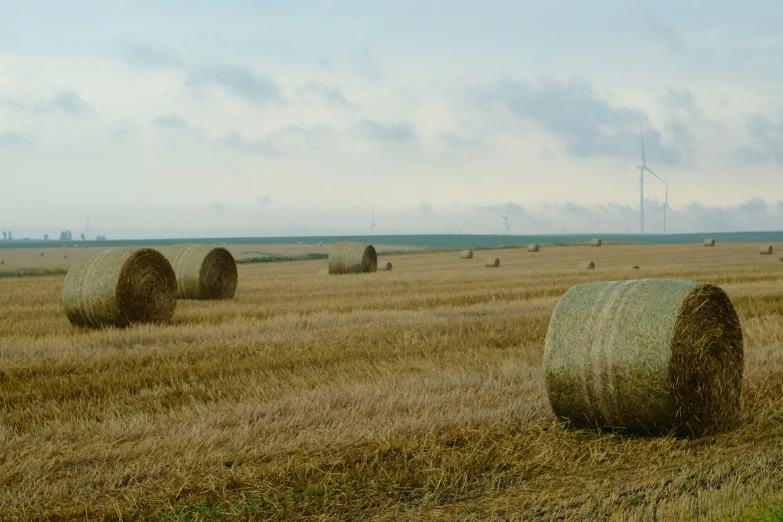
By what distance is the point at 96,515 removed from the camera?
186 inches

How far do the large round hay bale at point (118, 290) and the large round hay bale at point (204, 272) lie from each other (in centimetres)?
383

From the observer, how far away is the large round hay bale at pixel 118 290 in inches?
497

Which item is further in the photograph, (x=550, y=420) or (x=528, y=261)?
(x=528, y=261)

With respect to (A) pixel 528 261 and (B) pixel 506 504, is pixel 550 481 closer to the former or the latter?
(B) pixel 506 504

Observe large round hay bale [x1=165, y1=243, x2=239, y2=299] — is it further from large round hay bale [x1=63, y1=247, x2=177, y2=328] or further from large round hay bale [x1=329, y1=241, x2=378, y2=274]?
large round hay bale [x1=329, y1=241, x2=378, y2=274]

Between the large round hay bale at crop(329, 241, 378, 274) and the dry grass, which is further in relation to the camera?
the large round hay bale at crop(329, 241, 378, 274)

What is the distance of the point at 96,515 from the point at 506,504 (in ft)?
7.67

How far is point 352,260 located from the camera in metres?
26.5

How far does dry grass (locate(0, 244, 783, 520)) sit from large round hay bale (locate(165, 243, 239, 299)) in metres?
5.85

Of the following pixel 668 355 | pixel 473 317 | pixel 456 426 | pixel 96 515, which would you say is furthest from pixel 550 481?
pixel 473 317

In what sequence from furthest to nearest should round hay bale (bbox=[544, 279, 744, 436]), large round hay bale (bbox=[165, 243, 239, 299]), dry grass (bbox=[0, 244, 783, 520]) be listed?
large round hay bale (bbox=[165, 243, 239, 299])
round hay bale (bbox=[544, 279, 744, 436])
dry grass (bbox=[0, 244, 783, 520])

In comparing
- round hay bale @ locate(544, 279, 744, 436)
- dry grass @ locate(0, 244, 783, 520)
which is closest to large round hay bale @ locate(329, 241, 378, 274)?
dry grass @ locate(0, 244, 783, 520)

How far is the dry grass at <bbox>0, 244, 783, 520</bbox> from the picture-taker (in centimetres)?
493

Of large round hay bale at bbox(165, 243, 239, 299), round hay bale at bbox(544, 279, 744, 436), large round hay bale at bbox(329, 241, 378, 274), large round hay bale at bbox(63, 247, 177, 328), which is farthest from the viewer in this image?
large round hay bale at bbox(329, 241, 378, 274)
